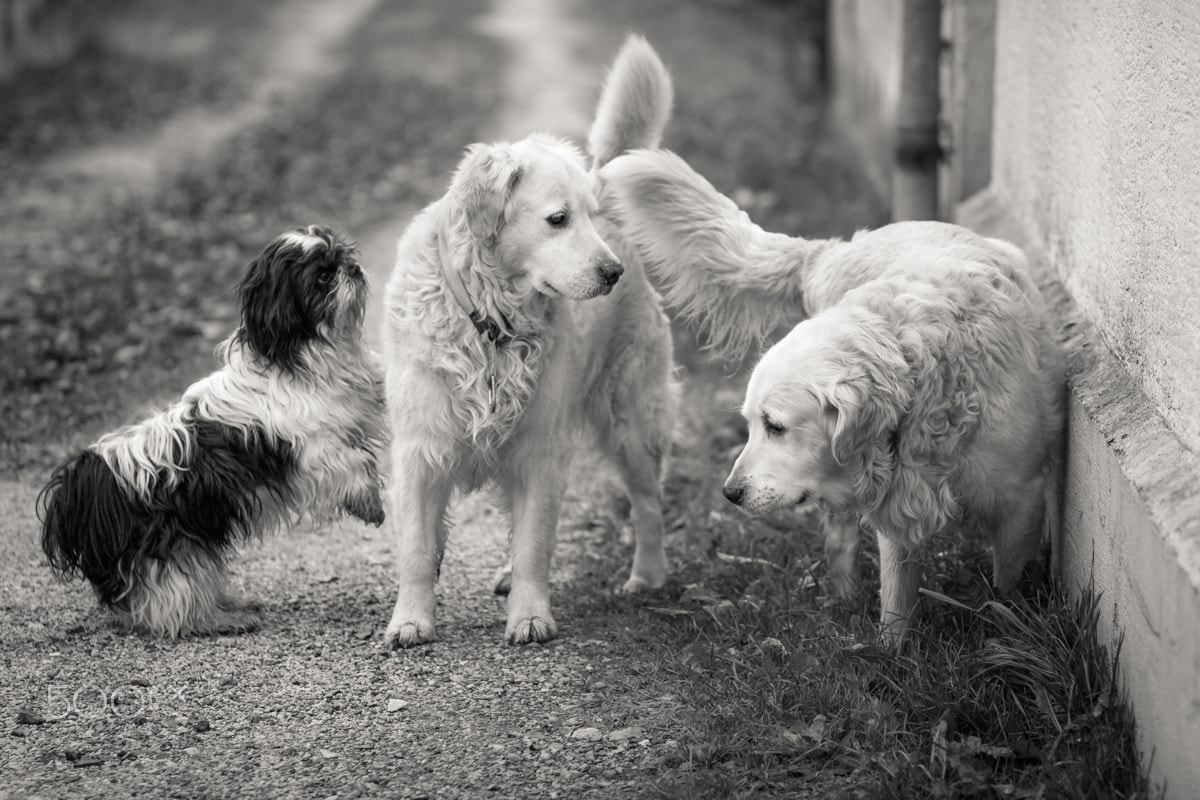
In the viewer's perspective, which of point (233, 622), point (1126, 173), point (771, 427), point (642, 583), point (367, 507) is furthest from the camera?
point (642, 583)

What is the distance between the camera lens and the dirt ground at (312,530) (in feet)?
12.0

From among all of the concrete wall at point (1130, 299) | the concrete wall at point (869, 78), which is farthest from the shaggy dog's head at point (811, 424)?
the concrete wall at point (869, 78)

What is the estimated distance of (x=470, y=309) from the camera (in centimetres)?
423

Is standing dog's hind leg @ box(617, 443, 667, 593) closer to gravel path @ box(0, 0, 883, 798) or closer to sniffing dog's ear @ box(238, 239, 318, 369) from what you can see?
gravel path @ box(0, 0, 883, 798)

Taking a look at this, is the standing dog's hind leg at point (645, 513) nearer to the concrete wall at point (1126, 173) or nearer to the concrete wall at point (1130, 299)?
the concrete wall at point (1130, 299)

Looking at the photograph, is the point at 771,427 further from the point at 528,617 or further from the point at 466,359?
the point at 528,617

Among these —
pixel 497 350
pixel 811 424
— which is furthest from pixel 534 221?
pixel 811 424

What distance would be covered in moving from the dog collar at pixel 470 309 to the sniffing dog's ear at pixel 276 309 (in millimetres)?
555

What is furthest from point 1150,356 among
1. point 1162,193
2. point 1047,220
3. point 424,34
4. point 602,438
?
point 424,34

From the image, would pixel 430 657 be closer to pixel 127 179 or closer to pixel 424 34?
pixel 127 179

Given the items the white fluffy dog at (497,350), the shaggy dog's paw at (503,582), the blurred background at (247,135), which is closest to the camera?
the white fluffy dog at (497,350)

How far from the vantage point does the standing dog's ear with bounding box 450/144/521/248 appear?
4.12m

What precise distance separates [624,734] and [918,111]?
5159 mm

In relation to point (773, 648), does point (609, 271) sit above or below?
above
